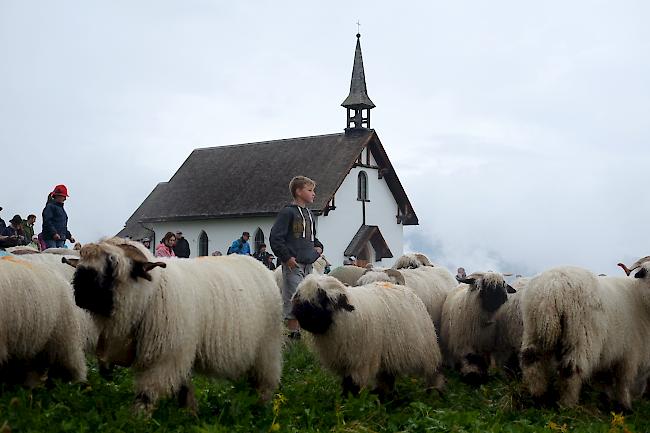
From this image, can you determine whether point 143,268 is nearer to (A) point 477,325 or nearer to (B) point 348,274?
(A) point 477,325

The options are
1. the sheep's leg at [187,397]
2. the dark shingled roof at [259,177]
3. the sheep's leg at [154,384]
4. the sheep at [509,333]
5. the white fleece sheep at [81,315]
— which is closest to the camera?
the sheep's leg at [154,384]

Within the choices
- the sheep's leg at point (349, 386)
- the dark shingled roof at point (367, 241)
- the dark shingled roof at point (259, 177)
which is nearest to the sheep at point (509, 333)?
the sheep's leg at point (349, 386)

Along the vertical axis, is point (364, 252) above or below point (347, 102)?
below

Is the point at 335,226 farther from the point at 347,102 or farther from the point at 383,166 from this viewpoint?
the point at 347,102

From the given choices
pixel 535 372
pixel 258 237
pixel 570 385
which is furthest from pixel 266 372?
pixel 258 237

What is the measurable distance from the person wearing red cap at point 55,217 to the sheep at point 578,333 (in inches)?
319

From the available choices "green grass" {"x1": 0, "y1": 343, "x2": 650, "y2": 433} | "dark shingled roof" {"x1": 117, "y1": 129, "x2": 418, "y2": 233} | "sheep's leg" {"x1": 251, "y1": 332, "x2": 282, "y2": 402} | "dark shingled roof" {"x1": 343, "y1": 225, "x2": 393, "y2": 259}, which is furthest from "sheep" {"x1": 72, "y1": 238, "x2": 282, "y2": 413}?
"dark shingled roof" {"x1": 343, "y1": 225, "x2": 393, "y2": 259}

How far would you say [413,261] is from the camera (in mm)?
14156

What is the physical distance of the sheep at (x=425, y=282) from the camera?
11.3 m

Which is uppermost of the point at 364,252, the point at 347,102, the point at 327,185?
the point at 347,102

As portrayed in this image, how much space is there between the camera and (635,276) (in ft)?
29.6

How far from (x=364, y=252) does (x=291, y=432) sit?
3822 centimetres

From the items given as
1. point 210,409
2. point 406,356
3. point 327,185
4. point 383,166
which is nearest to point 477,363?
point 406,356

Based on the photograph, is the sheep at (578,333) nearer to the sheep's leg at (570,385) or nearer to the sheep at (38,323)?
the sheep's leg at (570,385)
